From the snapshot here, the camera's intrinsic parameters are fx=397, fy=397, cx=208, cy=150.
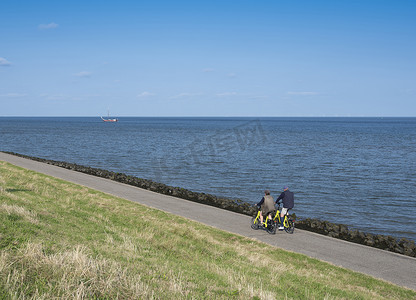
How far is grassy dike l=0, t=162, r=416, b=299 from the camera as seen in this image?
5547 mm

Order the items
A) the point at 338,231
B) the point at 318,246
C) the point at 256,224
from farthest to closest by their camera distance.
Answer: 1. the point at 338,231
2. the point at 256,224
3. the point at 318,246

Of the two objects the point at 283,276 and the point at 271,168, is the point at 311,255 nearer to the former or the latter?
the point at 283,276

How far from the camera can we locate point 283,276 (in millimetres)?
9203

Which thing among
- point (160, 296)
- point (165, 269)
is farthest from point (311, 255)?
point (160, 296)

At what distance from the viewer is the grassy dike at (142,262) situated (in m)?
5.55

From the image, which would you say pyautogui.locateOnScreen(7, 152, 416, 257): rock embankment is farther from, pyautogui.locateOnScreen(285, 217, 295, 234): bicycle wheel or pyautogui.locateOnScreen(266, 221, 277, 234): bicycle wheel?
pyautogui.locateOnScreen(266, 221, 277, 234): bicycle wheel

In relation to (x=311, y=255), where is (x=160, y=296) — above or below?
above

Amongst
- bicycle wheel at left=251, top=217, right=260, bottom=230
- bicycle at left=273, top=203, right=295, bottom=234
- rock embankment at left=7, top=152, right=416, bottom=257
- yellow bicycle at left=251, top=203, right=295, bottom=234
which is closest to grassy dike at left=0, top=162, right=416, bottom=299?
yellow bicycle at left=251, top=203, right=295, bottom=234

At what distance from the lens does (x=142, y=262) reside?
25.2 feet

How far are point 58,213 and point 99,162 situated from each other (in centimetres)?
3379

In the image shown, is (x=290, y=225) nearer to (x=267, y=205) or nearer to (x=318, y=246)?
(x=267, y=205)

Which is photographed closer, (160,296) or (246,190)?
(160,296)

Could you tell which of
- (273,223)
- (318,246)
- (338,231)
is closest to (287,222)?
(273,223)

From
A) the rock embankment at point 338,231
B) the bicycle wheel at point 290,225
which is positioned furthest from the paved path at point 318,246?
the rock embankment at point 338,231
